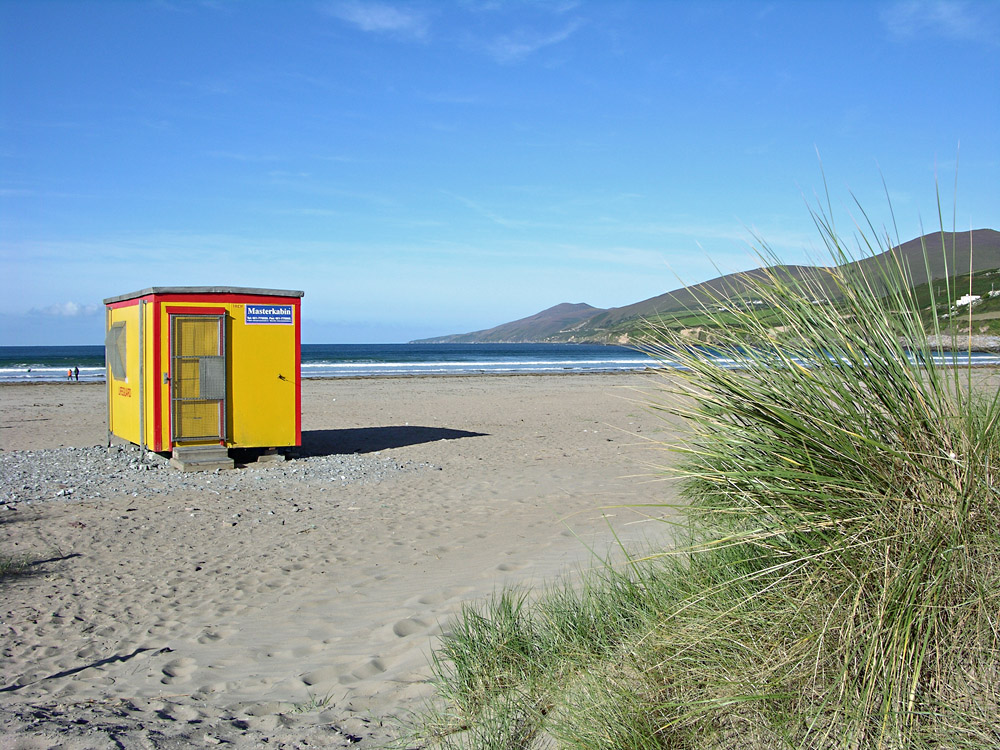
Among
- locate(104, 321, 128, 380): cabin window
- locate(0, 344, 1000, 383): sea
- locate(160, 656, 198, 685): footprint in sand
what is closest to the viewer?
locate(160, 656, 198, 685): footprint in sand

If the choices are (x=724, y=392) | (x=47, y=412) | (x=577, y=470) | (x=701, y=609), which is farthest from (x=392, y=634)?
(x=47, y=412)

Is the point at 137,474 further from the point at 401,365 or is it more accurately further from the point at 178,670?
the point at 401,365

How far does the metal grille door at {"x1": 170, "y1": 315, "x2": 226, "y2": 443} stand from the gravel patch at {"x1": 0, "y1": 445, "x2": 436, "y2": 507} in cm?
63

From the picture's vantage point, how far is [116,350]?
11.6 meters

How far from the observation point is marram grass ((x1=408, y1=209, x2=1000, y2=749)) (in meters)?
2.27

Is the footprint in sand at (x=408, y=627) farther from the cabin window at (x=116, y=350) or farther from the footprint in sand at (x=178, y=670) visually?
the cabin window at (x=116, y=350)

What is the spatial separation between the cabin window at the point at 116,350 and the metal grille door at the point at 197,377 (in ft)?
5.26

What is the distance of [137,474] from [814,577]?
30.2ft

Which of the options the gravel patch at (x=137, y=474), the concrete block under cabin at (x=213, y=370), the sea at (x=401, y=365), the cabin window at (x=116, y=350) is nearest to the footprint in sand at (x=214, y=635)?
the sea at (x=401, y=365)

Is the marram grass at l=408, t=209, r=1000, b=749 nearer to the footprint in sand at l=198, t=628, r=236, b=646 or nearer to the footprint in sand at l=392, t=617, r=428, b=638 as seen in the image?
the footprint in sand at l=392, t=617, r=428, b=638

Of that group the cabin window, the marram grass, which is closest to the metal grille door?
the cabin window

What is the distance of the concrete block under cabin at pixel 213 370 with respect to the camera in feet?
32.7

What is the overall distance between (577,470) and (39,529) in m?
6.26

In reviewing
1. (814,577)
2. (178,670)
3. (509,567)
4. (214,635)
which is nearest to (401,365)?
(509,567)
